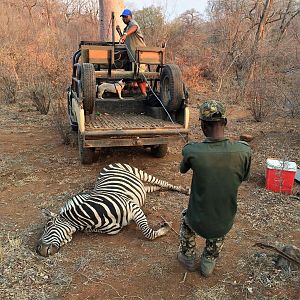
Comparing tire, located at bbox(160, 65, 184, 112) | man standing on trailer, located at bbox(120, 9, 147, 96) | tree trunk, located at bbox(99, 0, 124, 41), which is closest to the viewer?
tire, located at bbox(160, 65, 184, 112)

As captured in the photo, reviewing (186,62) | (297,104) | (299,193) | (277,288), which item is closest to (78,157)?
(299,193)

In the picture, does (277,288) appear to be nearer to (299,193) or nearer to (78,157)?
(299,193)

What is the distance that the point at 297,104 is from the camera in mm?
10914

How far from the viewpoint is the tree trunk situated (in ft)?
38.2

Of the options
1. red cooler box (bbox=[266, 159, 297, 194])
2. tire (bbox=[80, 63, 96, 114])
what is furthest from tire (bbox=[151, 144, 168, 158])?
red cooler box (bbox=[266, 159, 297, 194])

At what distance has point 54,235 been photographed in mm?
4238

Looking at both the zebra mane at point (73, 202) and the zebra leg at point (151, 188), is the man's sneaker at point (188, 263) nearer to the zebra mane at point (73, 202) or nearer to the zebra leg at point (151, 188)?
the zebra mane at point (73, 202)

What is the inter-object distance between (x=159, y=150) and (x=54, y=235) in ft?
11.9

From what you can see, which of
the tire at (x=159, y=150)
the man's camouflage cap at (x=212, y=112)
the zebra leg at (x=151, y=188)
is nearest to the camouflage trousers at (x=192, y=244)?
the man's camouflage cap at (x=212, y=112)

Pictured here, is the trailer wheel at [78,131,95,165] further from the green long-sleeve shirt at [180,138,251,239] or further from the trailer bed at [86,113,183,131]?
the green long-sleeve shirt at [180,138,251,239]

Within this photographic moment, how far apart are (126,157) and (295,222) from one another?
3663 millimetres

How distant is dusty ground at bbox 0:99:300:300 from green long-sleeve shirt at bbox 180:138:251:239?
66cm

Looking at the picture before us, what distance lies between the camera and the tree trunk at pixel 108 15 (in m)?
11.6

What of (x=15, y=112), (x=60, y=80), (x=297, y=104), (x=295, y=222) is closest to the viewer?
(x=295, y=222)
